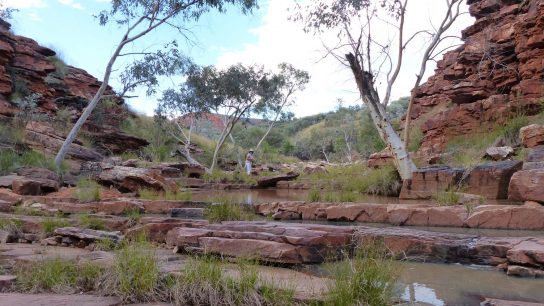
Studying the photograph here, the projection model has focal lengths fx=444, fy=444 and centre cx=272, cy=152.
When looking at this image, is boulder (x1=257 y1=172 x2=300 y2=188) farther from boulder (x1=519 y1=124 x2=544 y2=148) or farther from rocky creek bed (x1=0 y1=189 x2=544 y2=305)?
rocky creek bed (x1=0 y1=189 x2=544 y2=305)

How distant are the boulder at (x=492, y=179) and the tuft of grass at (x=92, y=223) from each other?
6.81 m

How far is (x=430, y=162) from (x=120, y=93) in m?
11.6

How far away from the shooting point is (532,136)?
34.4ft

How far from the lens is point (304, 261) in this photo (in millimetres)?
4141

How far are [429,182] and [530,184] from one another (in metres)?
3.52

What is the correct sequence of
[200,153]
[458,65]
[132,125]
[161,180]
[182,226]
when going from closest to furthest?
[182,226], [161,180], [458,65], [132,125], [200,153]

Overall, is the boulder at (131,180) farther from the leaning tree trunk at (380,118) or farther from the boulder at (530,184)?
the boulder at (530,184)

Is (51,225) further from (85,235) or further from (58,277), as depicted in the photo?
(58,277)

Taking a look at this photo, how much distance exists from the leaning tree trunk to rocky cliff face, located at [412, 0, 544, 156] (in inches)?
142

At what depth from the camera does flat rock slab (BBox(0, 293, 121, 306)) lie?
8.99 feet

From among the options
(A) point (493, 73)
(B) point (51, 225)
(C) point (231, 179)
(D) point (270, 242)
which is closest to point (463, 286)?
(D) point (270, 242)

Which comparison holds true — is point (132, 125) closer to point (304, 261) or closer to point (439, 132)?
point (439, 132)

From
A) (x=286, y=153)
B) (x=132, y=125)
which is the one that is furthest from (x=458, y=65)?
(x=286, y=153)

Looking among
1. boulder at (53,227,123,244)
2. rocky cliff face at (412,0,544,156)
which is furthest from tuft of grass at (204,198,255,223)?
rocky cliff face at (412,0,544,156)
